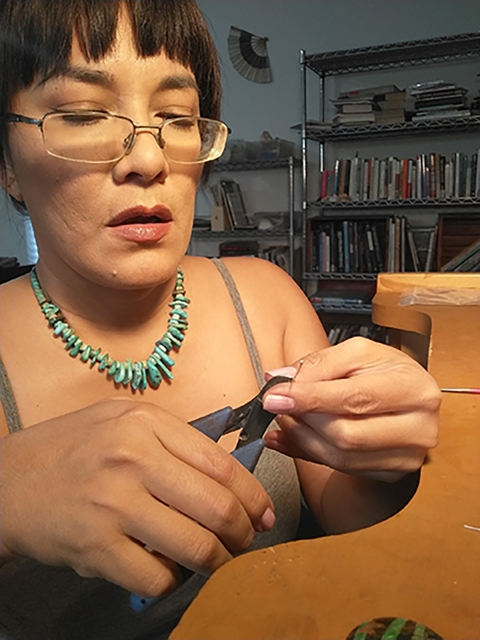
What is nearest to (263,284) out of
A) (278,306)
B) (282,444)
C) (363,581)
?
(278,306)

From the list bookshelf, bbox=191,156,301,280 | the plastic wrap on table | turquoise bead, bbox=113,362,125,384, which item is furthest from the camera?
bookshelf, bbox=191,156,301,280

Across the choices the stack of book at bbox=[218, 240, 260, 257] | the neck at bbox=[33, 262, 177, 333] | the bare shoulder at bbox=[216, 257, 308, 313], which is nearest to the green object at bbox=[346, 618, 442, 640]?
the neck at bbox=[33, 262, 177, 333]

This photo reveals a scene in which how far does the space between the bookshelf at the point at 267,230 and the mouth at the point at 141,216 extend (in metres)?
2.59

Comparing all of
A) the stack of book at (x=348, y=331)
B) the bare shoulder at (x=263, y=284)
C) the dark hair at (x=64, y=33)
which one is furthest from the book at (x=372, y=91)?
the dark hair at (x=64, y=33)

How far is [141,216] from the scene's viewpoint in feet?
2.12

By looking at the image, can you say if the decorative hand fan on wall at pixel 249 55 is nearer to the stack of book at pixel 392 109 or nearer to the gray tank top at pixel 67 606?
the stack of book at pixel 392 109

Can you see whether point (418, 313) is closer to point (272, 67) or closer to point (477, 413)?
point (477, 413)

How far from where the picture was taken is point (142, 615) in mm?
664

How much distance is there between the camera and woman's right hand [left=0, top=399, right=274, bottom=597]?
39 centimetres

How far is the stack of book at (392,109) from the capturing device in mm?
2855

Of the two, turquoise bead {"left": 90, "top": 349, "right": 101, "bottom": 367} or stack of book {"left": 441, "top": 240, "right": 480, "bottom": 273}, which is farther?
stack of book {"left": 441, "top": 240, "right": 480, "bottom": 273}

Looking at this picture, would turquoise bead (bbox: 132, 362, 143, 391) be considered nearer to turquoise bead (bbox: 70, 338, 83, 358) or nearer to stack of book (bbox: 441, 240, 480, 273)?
turquoise bead (bbox: 70, 338, 83, 358)

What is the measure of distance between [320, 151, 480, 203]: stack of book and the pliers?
2614 mm

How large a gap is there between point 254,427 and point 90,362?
11.4 inches
